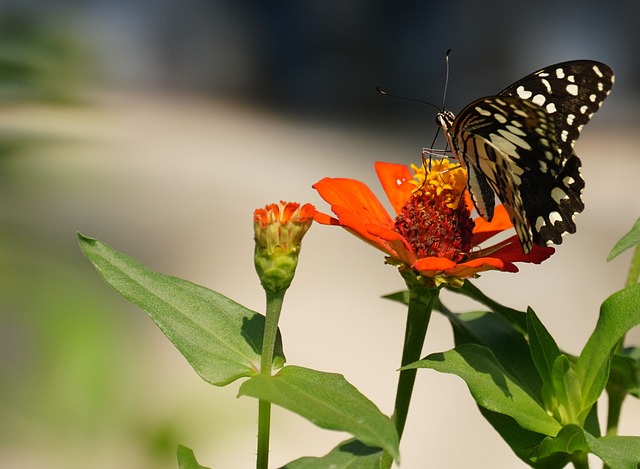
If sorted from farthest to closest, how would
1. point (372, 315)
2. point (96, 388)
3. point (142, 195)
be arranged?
point (142, 195) < point (372, 315) < point (96, 388)

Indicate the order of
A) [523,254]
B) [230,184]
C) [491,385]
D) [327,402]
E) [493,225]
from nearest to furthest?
[327,402], [491,385], [523,254], [493,225], [230,184]

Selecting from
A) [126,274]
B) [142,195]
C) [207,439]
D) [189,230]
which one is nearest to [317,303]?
[189,230]

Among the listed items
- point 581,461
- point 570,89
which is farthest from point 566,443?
point 570,89

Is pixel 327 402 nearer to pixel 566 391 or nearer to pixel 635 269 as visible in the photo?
pixel 566 391

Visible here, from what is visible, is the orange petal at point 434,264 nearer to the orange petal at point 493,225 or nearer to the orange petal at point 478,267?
the orange petal at point 478,267

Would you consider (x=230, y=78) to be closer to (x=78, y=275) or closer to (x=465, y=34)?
(x=465, y=34)

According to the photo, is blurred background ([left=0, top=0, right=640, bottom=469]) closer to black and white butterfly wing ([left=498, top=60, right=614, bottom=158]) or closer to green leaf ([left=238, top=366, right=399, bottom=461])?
green leaf ([left=238, top=366, right=399, bottom=461])
